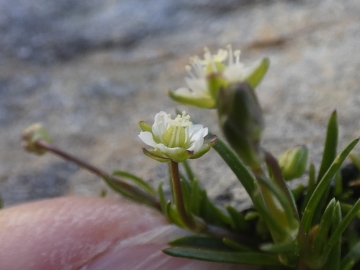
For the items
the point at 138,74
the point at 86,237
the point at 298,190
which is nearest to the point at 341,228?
the point at 298,190

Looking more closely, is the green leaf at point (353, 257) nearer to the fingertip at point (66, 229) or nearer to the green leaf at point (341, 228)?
the green leaf at point (341, 228)

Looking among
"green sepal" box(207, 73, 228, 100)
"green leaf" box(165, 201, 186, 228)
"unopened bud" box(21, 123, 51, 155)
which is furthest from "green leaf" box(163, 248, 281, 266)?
"unopened bud" box(21, 123, 51, 155)

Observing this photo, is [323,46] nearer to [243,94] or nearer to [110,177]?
[110,177]

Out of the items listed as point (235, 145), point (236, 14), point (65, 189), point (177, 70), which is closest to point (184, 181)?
point (235, 145)

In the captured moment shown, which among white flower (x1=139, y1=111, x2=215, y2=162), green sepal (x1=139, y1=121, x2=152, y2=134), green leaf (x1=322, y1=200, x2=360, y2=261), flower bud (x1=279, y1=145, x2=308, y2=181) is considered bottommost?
green leaf (x1=322, y1=200, x2=360, y2=261)

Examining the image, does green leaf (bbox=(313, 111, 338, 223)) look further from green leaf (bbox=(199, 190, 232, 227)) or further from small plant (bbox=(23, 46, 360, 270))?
green leaf (bbox=(199, 190, 232, 227))

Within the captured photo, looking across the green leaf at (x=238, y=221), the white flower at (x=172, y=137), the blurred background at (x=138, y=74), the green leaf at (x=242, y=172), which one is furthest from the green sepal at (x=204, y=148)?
the blurred background at (x=138, y=74)
